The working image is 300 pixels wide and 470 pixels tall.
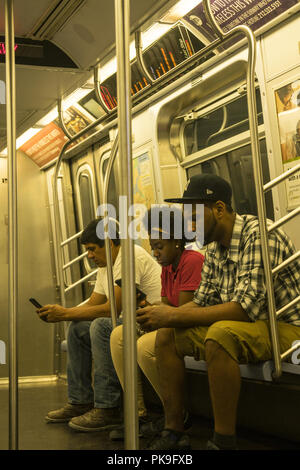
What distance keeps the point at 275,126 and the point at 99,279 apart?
1.70 metres

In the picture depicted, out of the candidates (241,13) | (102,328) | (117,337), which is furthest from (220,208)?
(241,13)

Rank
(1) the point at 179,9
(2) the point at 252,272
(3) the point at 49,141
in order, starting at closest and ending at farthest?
(2) the point at 252,272 → (1) the point at 179,9 → (3) the point at 49,141

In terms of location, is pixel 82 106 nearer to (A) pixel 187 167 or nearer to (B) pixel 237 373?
(A) pixel 187 167

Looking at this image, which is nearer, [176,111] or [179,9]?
[179,9]

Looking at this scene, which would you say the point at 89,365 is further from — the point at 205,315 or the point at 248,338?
the point at 248,338

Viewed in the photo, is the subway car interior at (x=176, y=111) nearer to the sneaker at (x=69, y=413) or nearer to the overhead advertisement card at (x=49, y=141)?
the sneaker at (x=69, y=413)

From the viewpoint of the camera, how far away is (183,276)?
143 inches

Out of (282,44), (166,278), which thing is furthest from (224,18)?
(166,278)

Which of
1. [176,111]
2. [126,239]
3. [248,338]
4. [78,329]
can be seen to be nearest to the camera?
[126,239]

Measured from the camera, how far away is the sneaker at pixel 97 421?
3.86m

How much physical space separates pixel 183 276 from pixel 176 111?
1.78 metres

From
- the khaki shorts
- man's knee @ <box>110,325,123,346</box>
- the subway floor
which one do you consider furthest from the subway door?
the khaki shorts

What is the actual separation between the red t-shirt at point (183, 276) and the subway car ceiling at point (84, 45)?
1001mm

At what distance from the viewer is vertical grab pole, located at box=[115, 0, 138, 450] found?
175cm
